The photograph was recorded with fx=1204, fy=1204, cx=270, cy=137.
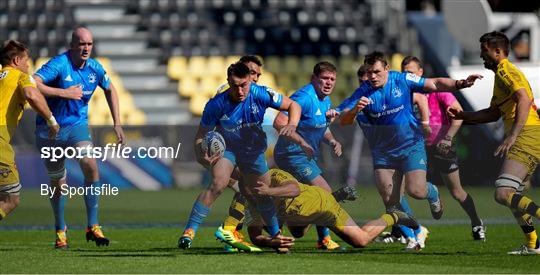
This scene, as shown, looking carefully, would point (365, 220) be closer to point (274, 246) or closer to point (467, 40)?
point (274, 246)

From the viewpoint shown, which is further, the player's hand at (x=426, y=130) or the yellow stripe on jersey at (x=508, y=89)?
the player's hand at (x=426, y=130)

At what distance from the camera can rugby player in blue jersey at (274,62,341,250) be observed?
11508 mm

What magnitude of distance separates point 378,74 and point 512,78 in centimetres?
147

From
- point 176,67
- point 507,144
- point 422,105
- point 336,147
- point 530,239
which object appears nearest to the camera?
point 507,144

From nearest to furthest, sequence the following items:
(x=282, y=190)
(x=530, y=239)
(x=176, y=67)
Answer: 1. (x=530, y=239)
2. (x=282, y=190)
3. (x=176, y=67)

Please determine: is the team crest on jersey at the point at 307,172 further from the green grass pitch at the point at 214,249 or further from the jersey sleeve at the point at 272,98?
the jersey sleeve at the point at 272,98

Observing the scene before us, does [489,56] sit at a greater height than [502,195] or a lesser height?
greater

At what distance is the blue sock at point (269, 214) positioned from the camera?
11.0 metres

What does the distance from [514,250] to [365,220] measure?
1445 millimetres

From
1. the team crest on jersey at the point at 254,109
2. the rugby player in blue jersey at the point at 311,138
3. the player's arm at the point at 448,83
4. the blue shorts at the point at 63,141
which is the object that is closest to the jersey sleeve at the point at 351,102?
the rugby player in blue jersey at the point at 311,138

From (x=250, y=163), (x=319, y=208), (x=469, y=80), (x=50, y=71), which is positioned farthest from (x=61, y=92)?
(x=469, y=80)

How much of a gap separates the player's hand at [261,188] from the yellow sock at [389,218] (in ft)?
3.54

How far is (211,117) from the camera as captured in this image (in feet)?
36.1

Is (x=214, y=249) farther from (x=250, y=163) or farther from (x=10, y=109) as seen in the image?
(x=10, y=109)
